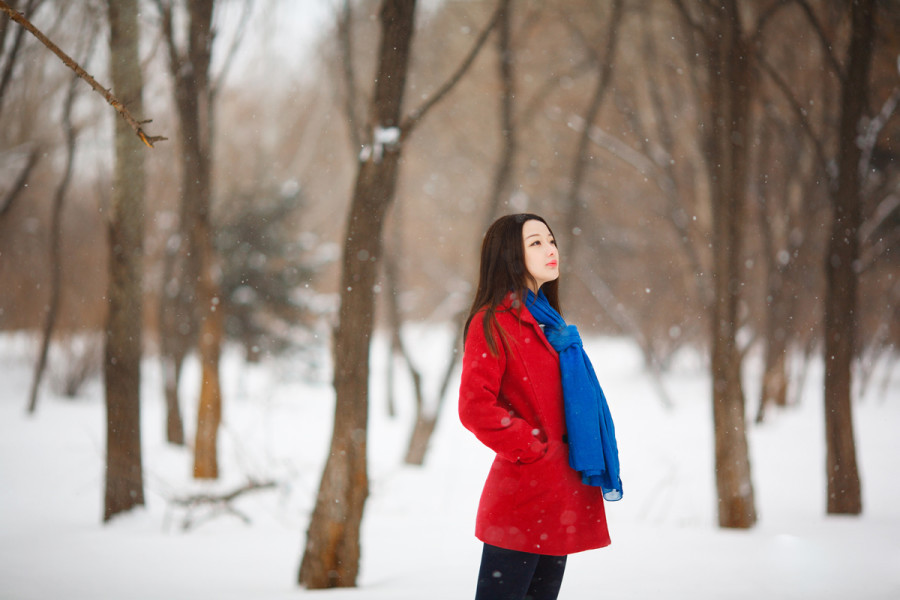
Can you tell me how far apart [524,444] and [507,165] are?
633 centimetres

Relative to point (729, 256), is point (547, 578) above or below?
below

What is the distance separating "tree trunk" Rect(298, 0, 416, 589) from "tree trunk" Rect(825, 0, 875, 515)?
392 cm

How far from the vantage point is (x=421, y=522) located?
5445 millimetres

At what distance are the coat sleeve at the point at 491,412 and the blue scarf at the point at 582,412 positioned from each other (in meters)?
0.12

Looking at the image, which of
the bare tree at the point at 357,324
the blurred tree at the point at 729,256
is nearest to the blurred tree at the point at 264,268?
the blurred tree at the point at 729,256

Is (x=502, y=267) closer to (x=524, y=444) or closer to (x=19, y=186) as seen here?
(x=524, y=444)

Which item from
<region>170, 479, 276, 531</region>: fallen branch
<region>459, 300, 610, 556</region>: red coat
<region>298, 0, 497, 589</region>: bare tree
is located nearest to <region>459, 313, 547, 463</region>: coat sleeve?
<region>459, 300, 610, 556</region>: red coat

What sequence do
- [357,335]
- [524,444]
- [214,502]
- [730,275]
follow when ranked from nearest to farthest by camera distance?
[524,444] < [357,335] < [214,502] < [730,275]

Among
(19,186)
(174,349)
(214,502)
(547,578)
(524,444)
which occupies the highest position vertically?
(19,186)

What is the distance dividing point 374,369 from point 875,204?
15.8 meters

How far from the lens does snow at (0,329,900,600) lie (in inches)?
146

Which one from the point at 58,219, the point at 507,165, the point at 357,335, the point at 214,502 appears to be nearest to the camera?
the point at 357,335

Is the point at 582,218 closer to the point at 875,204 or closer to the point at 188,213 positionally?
the point at 875,204

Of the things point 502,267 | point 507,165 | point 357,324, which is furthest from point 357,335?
point 507,165
